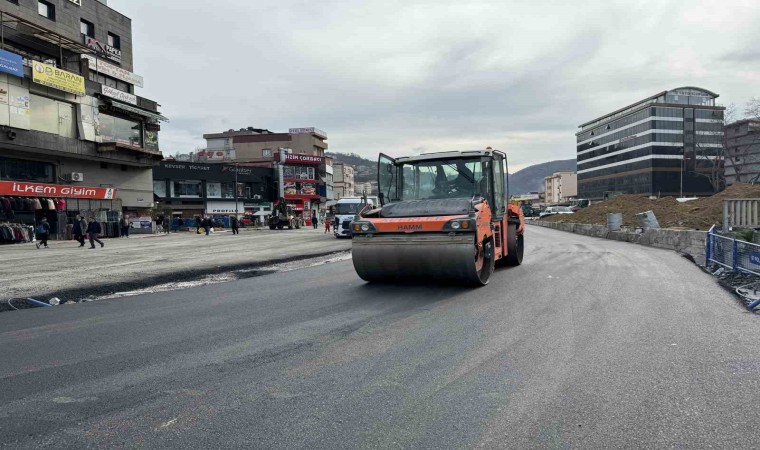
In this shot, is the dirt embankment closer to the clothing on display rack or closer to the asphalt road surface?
the asphalt road surface

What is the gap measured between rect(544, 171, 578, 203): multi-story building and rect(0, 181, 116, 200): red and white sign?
134534 millimetres

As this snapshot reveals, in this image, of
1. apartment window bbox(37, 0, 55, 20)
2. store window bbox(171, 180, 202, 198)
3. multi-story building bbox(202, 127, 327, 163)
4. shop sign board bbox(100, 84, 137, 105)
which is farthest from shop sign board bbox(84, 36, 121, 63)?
multi-story building bbox(202, 127, 327, 163)

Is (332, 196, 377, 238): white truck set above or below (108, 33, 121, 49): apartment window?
below

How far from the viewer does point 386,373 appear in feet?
14.3

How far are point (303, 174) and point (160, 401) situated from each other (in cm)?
8429

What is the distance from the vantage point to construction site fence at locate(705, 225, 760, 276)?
946 centimetres

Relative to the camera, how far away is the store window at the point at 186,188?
6950cm

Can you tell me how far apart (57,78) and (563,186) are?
14414 centimetres

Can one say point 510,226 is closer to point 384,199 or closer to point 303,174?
point 384,199

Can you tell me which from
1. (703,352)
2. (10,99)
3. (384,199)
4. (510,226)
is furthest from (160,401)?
(10,99)

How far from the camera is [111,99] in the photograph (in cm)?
3809

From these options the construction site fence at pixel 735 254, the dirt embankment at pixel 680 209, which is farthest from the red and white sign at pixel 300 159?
the construction site fence at pixel 735 254

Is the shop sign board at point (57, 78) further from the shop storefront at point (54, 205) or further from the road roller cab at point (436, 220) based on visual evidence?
the road roller cab at point (436, 220)

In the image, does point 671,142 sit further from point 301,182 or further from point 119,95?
point 119,95
